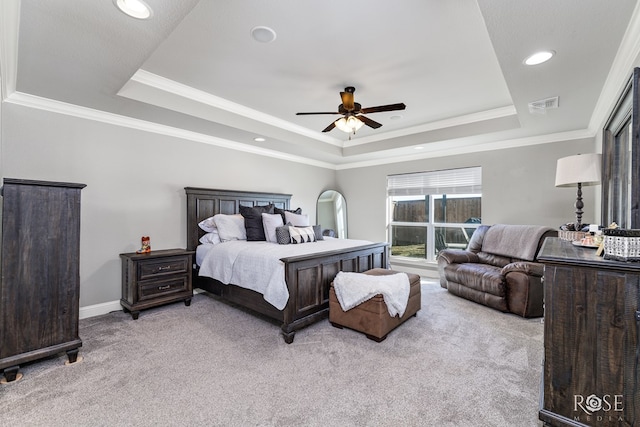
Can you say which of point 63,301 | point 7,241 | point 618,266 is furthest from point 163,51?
point 618,266

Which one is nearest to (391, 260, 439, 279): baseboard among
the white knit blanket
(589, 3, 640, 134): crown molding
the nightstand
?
the white knit blanket

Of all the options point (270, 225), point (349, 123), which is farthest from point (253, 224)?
point (349, 123)

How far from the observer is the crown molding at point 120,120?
9.57ft

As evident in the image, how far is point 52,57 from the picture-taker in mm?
2244

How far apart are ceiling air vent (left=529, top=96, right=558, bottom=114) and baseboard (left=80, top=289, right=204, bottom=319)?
17.2ft

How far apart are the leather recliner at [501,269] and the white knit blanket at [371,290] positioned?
134 centimetres

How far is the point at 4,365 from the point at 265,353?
180 cm

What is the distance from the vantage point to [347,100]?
3.06 m

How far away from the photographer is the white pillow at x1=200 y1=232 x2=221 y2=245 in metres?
3.98

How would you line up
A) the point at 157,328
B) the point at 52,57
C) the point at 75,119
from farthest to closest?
the point at 75,119 → the point at 157,328 → the point at 52,57

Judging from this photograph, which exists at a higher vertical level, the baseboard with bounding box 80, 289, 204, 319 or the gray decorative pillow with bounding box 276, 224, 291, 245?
the gray decorative pillow with bounding box 276, 224, 291, 245

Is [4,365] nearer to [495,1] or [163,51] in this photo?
[163,51]

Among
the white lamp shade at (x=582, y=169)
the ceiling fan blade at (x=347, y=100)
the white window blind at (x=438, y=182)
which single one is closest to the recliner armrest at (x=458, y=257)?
the white window blind at (x=438, y=182)

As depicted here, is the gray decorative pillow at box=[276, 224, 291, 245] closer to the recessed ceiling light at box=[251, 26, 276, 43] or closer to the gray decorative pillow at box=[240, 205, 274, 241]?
the gray decorative pillow at box=[240, 205, 274, 241]
